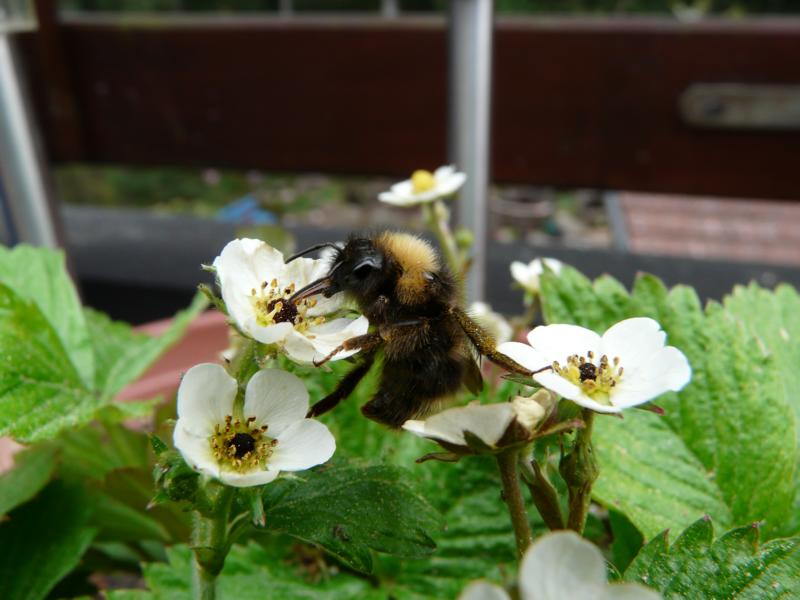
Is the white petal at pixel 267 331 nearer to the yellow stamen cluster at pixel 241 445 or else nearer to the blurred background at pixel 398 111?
the yellow stamen cluster at pixel 241 445

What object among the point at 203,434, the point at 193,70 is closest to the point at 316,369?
the point at 203,434

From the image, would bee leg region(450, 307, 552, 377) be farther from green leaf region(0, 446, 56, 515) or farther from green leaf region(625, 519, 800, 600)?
green leaf region(0, 446, 56, 515)

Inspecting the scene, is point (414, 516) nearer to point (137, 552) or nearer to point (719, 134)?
point (137, 552)

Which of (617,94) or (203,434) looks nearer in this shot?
(203,434)

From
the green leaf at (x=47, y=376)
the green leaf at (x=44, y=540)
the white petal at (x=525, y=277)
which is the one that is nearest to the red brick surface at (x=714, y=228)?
the white petal at (x=525, y=277)

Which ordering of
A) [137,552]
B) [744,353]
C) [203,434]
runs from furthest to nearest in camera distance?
[137,552] < [744,353] < [203,434]

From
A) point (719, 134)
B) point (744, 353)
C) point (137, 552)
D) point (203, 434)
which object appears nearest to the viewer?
point (203, 434)

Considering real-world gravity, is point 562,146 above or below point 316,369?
below
